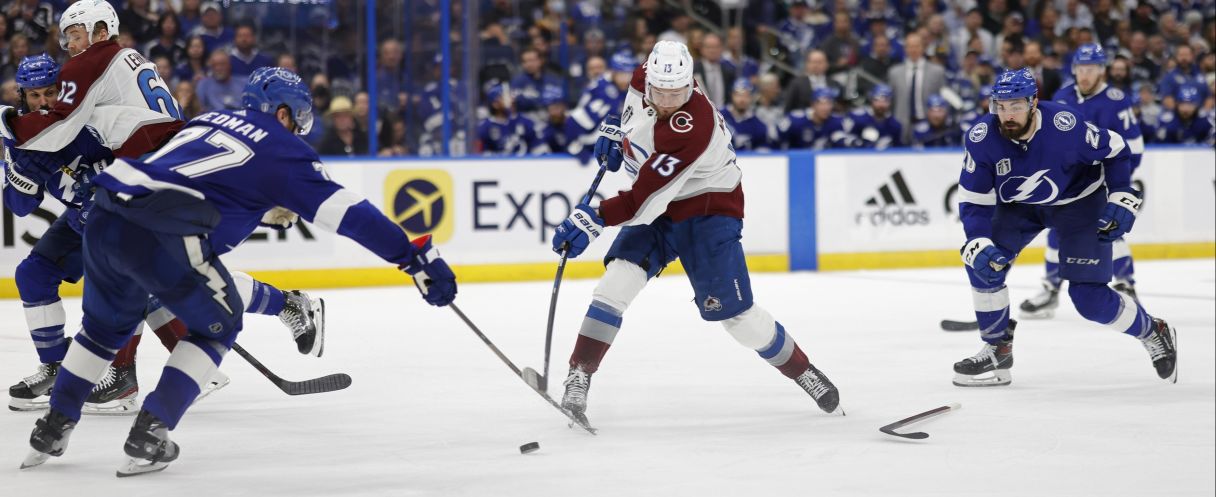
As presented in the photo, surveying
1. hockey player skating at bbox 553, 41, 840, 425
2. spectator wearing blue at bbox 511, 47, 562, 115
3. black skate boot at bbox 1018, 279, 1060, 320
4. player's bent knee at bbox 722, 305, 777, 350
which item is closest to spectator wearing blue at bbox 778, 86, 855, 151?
spectator wearing blue at bbox 511, 47, 562, 115

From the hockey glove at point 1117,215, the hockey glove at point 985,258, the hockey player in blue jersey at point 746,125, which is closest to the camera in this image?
the hockey glove at point 985,258

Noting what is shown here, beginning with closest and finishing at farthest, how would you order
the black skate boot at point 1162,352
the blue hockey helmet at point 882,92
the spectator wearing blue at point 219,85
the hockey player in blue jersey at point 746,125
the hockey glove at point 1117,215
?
the hockey glove at point 1117,215 → the black skate boot at point 1162,352 → the spectator wearing blue at point 219,85 → the hockey player in blue jersey at point 746,125 → the blue hockey helmet at point 882,92

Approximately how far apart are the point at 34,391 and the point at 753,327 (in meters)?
2.45

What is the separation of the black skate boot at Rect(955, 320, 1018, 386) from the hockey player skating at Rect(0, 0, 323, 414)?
2.36 meters

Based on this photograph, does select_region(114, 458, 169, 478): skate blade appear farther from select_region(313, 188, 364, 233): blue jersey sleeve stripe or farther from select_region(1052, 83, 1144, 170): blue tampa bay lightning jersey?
select_region(1052, 83, 1144, 170): blue tampa bay lightning jersey

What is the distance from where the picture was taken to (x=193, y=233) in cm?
347

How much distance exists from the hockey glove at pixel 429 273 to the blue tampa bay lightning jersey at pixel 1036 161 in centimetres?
217

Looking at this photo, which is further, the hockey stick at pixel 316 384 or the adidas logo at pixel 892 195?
the adidas logo at pixel 892 195

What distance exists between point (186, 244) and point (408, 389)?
1.71 meters

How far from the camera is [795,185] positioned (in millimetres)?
9695

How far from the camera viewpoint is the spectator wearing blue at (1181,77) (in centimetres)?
1141

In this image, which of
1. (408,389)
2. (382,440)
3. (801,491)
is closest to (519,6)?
(408,389)

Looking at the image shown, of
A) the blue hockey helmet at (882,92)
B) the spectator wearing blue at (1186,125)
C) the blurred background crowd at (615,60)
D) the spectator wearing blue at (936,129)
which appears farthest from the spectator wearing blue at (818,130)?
the spectator wearing blue at (1186,125)

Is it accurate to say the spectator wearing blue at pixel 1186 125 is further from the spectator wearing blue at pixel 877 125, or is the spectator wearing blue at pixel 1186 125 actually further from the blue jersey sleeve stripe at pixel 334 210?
the blue jersey sleeve stripe at pixel 334 210
